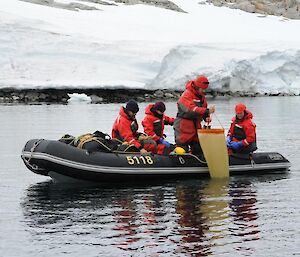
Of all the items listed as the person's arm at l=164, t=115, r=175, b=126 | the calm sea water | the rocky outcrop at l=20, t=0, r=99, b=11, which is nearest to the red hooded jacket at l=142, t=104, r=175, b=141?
the person's arm at l=164, t=115, r=175, b=126

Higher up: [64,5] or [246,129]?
[64,5]

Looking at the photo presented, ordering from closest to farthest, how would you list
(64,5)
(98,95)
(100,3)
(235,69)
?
(235,69) → (98,95) → (64,5) → (100,3)

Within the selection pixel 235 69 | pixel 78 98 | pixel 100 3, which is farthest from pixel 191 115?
pixel 100 3

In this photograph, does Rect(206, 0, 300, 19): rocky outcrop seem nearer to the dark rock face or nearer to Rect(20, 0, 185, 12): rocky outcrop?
Rect(20, 0, 185, 12): rocky outcrop

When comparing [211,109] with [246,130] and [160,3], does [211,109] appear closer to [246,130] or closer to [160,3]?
[246,130]

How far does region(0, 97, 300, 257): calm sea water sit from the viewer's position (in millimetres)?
7867

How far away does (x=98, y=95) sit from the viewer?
127 ft

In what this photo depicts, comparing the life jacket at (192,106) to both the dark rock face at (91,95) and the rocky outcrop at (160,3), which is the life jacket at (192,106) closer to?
the dark rock face at (91,95)

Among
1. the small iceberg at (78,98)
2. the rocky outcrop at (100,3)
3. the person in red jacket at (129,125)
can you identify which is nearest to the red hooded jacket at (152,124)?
the person in red jacket at (129,125)

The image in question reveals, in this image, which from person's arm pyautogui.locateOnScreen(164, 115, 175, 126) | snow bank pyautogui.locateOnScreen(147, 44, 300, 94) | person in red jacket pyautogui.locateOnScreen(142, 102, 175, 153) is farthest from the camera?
snow bank pyautogui.locateOnScreen(147, 44, 300, 94)

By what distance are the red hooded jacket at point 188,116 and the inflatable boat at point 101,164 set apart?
0.40m

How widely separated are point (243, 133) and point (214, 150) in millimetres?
861

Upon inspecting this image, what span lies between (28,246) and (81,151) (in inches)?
140

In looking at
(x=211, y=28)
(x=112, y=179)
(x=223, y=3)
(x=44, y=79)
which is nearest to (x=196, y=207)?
(x=112, y=179)
